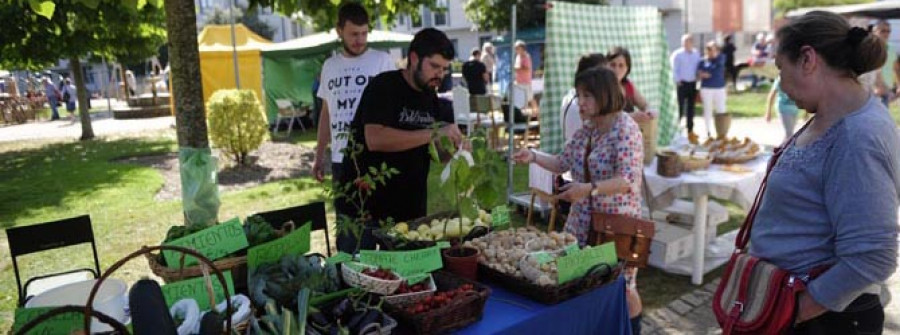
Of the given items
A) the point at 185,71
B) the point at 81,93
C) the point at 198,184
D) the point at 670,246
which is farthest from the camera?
the point at 81,93

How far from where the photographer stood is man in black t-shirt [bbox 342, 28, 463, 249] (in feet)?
8.19

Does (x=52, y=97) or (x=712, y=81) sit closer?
(x=712, y=81)

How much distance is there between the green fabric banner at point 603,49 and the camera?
200 inches

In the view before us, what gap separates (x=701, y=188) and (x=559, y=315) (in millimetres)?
2416

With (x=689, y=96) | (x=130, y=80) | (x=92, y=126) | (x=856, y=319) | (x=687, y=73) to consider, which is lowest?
(x=856, y=319)

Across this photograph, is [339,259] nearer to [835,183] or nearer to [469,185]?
[469,185]

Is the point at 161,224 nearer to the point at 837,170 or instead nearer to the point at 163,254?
the point at 163,254

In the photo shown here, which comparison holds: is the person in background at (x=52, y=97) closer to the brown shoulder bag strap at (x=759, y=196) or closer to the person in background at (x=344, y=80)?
the person in background at (x=344, y=80)

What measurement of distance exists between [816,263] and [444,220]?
1.27 m

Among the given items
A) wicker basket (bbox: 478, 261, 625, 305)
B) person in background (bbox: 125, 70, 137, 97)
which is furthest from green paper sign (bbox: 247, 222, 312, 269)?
person in background (bbox: 125, 70, 137, 97)

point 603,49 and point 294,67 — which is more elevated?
point 294,67

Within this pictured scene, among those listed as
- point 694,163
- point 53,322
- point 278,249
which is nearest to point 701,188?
point 694,163

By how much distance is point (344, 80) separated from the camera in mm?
3408

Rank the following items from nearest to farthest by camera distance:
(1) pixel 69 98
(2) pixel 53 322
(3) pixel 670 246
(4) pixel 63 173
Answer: (2) pixel 53 322, (3) pixel 670 246, (4) pixel 63 173, (1) pixel 69 98
